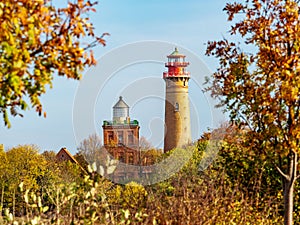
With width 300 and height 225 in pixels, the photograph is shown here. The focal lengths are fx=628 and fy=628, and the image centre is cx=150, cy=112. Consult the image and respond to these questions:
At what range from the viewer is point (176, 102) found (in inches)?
1767

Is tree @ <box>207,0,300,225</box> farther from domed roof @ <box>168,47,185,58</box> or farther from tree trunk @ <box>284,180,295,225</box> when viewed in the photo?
domed roof @ <box>168,47,185,58</box>

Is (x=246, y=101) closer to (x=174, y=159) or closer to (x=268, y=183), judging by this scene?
(x=268, y=183)

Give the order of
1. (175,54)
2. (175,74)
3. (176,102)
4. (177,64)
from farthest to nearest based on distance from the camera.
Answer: (175,54) < (177,64) < (175,74) < (176,102)

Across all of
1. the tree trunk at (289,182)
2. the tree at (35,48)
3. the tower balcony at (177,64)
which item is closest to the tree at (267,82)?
the tree trunk at (289,182)

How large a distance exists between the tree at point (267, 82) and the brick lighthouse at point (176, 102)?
122 feet

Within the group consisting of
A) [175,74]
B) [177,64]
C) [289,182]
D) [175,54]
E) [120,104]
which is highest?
[175,54]

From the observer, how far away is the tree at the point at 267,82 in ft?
20.5

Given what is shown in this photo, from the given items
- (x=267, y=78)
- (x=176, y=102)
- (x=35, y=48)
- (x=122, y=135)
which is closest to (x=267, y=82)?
(x=267, y=78)

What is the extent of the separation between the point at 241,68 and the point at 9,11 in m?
3.76

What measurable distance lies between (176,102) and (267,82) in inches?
1515

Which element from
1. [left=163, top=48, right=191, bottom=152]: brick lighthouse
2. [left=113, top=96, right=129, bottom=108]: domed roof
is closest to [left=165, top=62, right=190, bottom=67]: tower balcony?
[left=163, top=48, right=191, bottom=152]: brick lighthouse

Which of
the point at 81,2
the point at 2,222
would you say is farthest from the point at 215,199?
the point at 81,2

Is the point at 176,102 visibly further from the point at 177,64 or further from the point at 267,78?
the point at 267,78

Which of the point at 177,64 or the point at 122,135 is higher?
the point at 177,64
